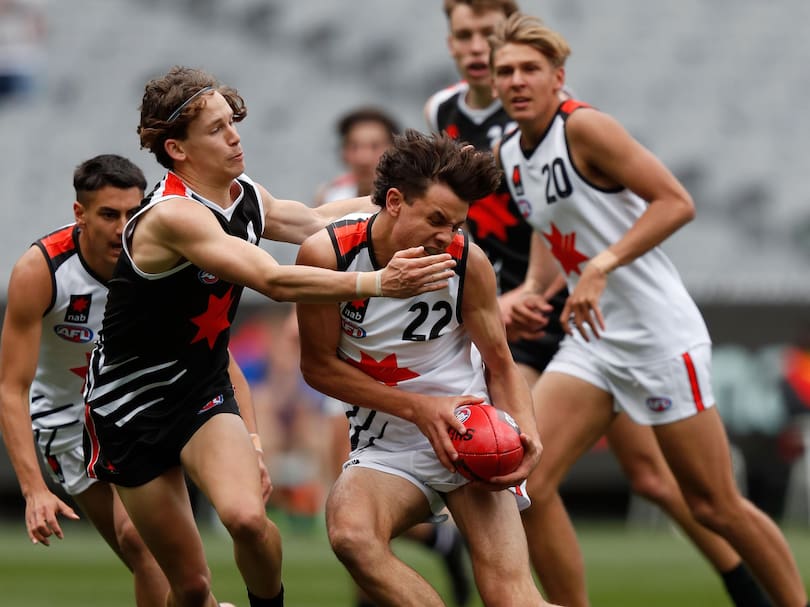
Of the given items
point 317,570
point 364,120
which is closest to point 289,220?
point 364,120

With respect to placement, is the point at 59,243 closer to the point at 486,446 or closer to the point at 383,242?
the point at 383,242

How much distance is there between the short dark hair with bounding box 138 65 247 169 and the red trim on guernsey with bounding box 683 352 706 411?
244 cm

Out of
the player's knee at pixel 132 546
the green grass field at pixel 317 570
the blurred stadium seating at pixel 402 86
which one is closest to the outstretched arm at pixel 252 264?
the player's knee at pixel 132 546

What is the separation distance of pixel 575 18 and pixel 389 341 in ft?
40.8

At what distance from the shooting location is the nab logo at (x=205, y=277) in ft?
18.0

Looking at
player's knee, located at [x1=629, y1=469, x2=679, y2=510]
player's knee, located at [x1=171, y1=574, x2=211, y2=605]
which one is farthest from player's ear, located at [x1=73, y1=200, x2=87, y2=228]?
player's knee, located at [x1=629, y1=469, x2=679, y2=510]

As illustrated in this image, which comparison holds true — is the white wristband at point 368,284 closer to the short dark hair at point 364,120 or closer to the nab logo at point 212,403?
the nab logo at point 212,403

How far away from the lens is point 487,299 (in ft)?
17.7

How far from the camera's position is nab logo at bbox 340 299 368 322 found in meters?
5.47

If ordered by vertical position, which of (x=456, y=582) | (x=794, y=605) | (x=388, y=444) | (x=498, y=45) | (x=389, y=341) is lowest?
(x=456, y=582)

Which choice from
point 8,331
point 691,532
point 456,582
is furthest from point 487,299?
point 456,582

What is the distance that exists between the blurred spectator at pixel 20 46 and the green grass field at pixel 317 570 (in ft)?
18.4

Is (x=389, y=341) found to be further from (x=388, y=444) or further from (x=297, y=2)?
(x=297, y=2)

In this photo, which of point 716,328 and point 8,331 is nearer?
point 8,331
